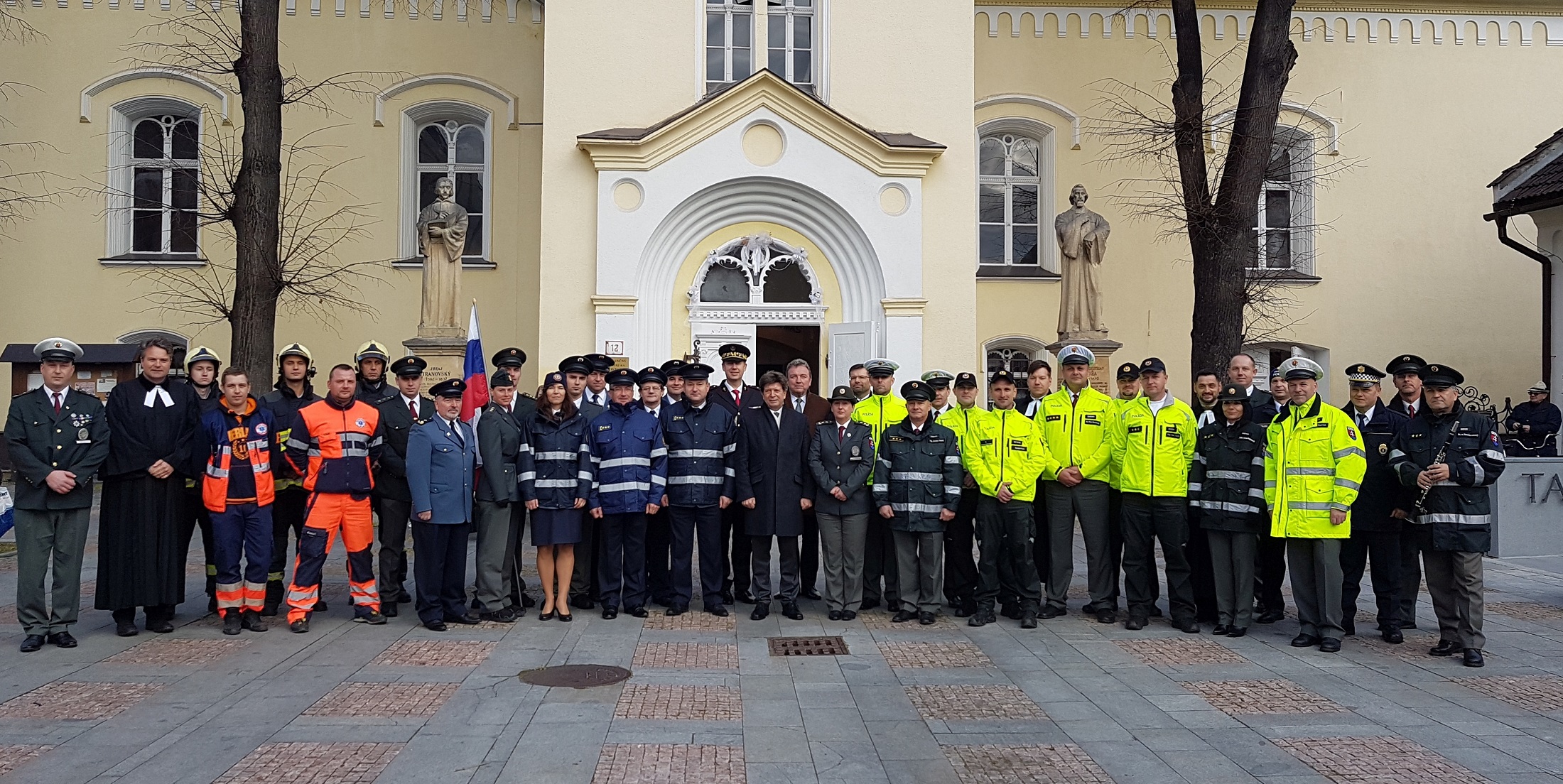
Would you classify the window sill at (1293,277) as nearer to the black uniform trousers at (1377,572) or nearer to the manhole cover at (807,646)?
the black uniform trousers at (1377,572)

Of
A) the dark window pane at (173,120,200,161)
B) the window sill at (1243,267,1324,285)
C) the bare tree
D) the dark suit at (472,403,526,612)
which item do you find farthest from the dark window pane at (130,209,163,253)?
the window sill at (1243,267,1324,285)

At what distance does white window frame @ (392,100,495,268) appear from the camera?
17.5 metres

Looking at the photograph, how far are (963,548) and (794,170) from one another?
7.19m

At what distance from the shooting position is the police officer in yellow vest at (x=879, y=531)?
8.34 metres

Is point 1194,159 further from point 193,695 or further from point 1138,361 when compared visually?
point 193,695

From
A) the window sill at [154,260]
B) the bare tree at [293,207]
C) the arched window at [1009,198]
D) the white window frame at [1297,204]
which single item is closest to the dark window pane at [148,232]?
the window sill at [154,260]

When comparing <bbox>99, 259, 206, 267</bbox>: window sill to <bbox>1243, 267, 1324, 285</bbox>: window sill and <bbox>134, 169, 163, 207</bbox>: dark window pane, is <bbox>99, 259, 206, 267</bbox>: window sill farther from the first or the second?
<bbox>1243, 267, 1324, 285</bbox>: window sill

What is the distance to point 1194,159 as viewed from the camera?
1272cm

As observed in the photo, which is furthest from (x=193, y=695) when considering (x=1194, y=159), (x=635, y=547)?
(x=1194, y=159)

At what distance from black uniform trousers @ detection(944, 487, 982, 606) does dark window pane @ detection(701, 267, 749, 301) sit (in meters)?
7.15

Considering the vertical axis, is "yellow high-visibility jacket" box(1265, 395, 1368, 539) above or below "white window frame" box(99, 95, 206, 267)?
below

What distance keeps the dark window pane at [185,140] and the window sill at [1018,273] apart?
42.2 feet

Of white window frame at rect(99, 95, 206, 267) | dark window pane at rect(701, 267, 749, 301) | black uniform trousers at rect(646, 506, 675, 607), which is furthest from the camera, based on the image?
white window frame at rect(99, 95, 206, 267)

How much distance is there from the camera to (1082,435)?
7.94 meters
